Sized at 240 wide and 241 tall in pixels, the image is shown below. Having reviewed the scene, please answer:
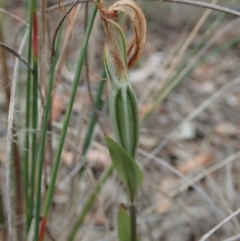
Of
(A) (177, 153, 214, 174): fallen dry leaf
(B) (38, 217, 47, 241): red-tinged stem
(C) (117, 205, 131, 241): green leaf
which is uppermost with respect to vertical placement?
(C) (117, 205, 131, 241): green leaf

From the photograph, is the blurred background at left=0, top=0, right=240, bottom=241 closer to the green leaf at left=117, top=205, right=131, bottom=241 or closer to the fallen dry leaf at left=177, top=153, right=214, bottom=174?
the fallen dry leaf at left=177, top=153, right=214, bottom=174

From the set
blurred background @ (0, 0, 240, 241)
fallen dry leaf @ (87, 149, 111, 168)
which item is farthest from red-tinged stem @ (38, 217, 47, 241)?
fallen dry leaf @ (87, 149, 111, 168)

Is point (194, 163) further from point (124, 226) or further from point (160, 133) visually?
point (124, 226)

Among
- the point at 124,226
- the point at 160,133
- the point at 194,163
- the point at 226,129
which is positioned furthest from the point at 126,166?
the point at 226,129

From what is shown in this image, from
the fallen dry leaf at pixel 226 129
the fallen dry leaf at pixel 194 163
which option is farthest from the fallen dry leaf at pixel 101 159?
the fallen dry leaf at pixel 226 129

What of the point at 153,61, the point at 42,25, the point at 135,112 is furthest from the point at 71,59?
the point at 135,112

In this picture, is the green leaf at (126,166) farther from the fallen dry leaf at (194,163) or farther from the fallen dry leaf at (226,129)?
the fallen dry leaf at (226,129)

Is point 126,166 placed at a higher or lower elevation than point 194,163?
higher
